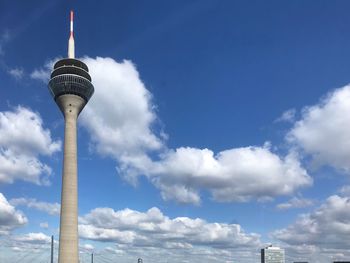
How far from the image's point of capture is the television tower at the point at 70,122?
419 feet

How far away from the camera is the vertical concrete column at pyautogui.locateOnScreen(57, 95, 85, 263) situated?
127438 millimetres

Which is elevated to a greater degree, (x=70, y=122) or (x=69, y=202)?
(x=70, y=122)

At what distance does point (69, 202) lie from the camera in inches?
5054

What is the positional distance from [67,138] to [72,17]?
43.6m

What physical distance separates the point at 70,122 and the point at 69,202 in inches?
1019

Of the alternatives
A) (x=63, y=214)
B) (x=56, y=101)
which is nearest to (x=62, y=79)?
(x=56, y=101)

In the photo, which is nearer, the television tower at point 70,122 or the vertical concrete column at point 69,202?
the vertical concrete column at point 69,202

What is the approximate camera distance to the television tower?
127750 millimetres

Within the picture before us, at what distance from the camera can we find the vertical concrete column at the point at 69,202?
12744cm

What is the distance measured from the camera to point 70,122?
137 m

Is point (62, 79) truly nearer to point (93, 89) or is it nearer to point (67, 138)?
point (93, 89)

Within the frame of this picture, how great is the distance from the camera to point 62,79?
146 m

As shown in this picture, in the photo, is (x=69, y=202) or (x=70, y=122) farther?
(x=70, y=122)

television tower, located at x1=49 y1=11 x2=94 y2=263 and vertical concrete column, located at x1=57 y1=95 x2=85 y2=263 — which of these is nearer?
vertical concrete column, located at x1=57 y1=95 x2=85 y2=263
